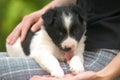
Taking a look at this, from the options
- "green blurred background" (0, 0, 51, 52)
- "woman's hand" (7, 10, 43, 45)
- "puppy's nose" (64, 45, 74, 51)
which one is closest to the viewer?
"puppy's nose" (64, 45, 74, 51)

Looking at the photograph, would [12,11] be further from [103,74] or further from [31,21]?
[103,74]

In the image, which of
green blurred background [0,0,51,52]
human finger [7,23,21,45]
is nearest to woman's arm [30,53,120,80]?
human finger [7,23,21,45]

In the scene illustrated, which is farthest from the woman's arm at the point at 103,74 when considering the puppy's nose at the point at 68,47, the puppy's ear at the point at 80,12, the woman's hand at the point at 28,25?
the woman's hand at the point at 28,25

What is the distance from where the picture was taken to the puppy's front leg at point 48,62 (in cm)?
180

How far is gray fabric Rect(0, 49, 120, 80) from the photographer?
1.81 metres

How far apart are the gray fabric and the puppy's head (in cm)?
11

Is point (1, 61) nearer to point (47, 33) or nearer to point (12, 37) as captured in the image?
point (47, 33)

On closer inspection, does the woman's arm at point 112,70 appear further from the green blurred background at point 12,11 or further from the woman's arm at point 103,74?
the green blurred background at point 12,11

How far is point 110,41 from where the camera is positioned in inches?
→ 76.6

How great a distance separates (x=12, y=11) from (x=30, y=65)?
1644 mm

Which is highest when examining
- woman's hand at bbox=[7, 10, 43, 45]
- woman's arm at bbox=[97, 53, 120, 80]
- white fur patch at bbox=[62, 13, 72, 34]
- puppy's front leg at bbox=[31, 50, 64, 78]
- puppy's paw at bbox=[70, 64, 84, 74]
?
white fur patch at bbox=[62, 13, 72, 34]

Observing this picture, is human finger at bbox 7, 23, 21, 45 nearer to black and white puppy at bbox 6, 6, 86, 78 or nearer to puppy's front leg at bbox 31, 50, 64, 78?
black and white puppy at bbox 6, 6, 86, 78

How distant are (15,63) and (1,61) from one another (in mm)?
66

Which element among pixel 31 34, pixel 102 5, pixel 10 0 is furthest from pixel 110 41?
pixel 10 0
